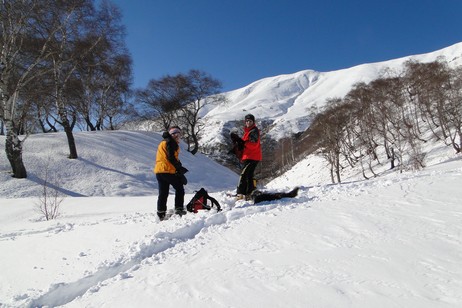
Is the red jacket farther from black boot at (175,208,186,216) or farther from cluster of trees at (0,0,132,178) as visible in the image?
cluster of trees at (0,0,132,178)

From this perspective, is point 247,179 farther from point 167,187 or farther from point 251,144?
point 167,187

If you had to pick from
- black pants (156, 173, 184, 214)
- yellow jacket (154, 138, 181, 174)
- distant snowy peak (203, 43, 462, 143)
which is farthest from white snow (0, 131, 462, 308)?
distant snowy peak (203, 43, 462, 143)

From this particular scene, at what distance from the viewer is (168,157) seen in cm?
553

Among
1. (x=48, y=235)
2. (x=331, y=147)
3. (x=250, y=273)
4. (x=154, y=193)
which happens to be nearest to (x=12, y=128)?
(x=154, y=193)

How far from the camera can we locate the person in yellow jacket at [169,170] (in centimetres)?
552

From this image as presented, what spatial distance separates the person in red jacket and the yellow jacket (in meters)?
1.38

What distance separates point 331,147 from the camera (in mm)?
28484

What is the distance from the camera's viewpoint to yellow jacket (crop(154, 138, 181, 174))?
18.1ft

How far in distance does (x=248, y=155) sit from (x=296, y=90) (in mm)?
165416

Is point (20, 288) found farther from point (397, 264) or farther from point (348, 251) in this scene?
point (397, 264)

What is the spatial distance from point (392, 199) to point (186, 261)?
3.54 meters

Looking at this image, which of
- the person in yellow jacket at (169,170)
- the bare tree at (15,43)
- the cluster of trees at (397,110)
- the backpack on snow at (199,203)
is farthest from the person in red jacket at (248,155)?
the cluster of trees at (397,110)

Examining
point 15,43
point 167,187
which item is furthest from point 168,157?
point 15,43

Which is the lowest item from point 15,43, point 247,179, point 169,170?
point 247,179
